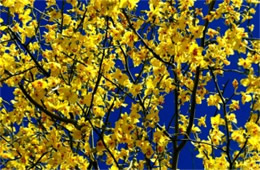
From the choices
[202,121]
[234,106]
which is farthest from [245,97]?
[202,121]

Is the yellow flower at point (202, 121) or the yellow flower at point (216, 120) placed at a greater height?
the yellow flower at point (202, 121)

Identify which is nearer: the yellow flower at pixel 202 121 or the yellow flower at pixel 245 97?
the yellow flower at pixel 245 97

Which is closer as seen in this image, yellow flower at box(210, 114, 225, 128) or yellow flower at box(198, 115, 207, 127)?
yellow flower at box(210, 114, 225, 128)

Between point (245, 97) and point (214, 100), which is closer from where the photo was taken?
point (245, 97)

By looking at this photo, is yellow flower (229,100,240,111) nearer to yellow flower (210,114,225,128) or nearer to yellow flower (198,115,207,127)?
yellow flower (210,114,225,128)

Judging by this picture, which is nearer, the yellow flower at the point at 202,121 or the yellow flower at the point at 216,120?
the yellow flower at the point at 216,120

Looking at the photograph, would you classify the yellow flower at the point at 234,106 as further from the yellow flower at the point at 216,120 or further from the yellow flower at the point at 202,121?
the yellow flower at the point at 202,121

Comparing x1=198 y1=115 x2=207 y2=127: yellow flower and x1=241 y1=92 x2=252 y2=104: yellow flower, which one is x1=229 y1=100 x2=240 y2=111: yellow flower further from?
x1=198 y1=115 x2=207 y2=127: yellow flower

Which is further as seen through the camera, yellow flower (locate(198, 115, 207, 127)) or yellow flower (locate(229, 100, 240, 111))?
yellow flower (locate(198, 115, 207, 127))

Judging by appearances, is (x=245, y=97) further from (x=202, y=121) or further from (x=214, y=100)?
(x=202, y=121)

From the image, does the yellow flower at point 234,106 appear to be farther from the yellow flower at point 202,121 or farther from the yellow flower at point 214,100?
the yellow flower at point 202,121

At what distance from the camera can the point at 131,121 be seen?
3.82 meters

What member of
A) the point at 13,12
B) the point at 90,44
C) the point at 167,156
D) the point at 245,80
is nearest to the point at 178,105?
the point at 167,156

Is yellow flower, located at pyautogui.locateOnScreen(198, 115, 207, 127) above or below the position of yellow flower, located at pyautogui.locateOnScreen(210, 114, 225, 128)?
above
